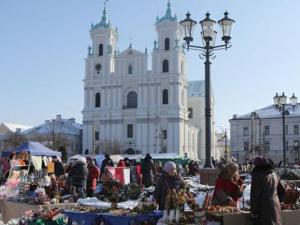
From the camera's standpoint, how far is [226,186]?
8.32 meters

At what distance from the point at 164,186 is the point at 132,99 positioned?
7556cm

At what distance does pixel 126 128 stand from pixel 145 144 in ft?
12.7

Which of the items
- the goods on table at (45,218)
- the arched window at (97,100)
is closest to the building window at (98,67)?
the arched window at (97,100)

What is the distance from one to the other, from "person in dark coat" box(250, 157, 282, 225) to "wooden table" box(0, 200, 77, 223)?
17.1ft

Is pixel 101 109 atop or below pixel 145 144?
atop

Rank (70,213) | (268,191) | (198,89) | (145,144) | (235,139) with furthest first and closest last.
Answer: (198,89)
(235,139)
(145,144)
(70,213)
(268,191)

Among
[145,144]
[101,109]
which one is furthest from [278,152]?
[101,109]

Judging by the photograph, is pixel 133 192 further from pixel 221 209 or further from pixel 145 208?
pixel 221 209

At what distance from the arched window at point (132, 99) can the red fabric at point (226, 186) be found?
75.1m

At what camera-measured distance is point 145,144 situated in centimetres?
8100

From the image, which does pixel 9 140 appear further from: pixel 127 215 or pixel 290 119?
pixel 127 215

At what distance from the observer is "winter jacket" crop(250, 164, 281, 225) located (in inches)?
285

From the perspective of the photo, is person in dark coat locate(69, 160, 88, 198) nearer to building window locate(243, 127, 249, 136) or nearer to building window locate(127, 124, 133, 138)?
building window locate(127, 124, 133, 138)

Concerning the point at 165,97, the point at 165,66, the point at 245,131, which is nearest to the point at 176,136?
the point at 165,97
